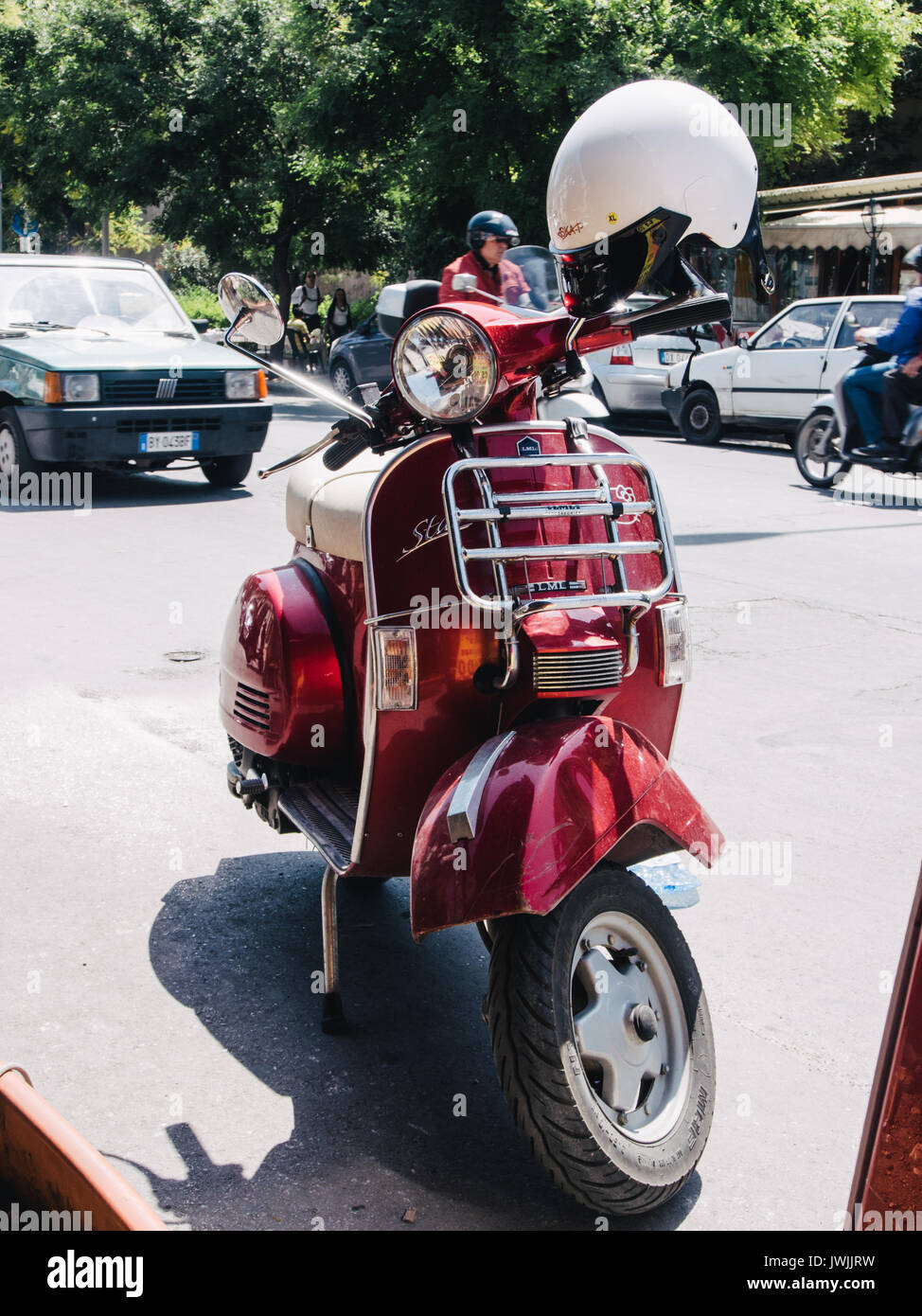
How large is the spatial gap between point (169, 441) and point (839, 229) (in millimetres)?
15007

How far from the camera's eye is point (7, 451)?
1059cm

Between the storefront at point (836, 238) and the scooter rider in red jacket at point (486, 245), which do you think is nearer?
the scooter rider in red jacket at point (486, 245)

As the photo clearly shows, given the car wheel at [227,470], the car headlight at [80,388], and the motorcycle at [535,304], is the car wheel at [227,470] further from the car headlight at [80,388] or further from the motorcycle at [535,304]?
the motorcycle at [535,304]

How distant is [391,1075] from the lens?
3199mm

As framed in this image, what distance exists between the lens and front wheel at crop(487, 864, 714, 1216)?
100.0 inches

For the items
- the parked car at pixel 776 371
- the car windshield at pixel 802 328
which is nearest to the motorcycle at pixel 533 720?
the parked car at pixel 776 371

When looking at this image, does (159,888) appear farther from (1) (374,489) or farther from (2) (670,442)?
(2) (670,442)

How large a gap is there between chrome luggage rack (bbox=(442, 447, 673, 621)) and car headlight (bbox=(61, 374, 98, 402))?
25.3 ft

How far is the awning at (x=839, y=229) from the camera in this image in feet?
68.5

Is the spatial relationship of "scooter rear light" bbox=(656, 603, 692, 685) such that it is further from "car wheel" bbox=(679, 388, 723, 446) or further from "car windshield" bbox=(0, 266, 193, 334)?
"car wheel" bbox=(679, 388, 723, 446)

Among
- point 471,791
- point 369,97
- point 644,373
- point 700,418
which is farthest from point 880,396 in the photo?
point 369,97

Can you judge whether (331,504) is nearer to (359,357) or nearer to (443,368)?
(443,368)

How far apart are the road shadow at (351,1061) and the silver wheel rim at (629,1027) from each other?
19 centimetres
